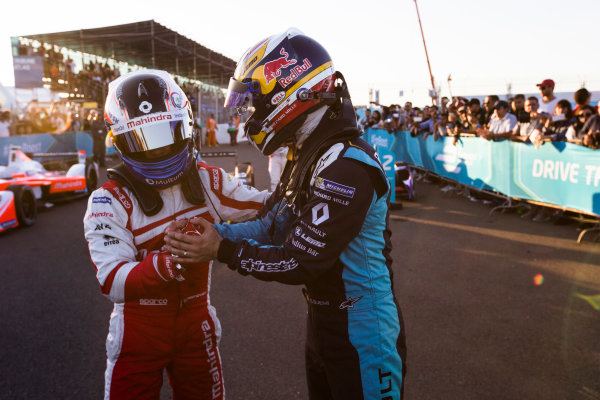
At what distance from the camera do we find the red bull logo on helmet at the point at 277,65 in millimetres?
1642

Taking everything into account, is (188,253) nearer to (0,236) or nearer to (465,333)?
(465,333)

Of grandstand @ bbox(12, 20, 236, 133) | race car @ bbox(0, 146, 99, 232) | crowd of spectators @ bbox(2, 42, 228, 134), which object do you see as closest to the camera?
race car @ bbox(0, 146, 99, 232)

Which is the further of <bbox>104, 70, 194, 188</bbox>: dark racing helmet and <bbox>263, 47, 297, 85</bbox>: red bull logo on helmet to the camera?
<bbox>104, 70, 194, 188</bbox>: dark racing helmet

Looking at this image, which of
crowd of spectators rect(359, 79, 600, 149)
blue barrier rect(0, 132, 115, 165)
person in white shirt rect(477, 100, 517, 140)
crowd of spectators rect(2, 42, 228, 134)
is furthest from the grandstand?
person in white shirt rect(477, 100, 517, 140)

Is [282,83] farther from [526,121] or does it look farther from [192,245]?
[526,121]

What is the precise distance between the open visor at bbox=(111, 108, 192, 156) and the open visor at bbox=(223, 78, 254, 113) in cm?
32

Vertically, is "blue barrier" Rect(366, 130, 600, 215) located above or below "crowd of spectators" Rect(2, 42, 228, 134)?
below

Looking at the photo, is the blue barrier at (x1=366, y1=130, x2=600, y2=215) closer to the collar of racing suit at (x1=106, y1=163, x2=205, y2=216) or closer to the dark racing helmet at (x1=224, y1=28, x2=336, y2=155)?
the dark racing helmet at (x1=224, y1=28, x2=336, y2=155)

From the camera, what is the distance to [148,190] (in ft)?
6.16

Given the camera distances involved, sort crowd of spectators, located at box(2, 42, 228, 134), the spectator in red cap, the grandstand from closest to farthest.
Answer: the spectator in red cap < crowd of spectators, located at box(2, 42, 228, 134) < the grandstand

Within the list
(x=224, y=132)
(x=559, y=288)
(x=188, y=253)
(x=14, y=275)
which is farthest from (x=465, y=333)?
(x=224, y=132)

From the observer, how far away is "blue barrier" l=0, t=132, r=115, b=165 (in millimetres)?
11688

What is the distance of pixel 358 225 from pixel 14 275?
5.07 meters

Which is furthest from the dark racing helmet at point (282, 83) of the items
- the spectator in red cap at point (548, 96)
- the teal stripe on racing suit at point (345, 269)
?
the spectator in red cap at point (548, 96)
